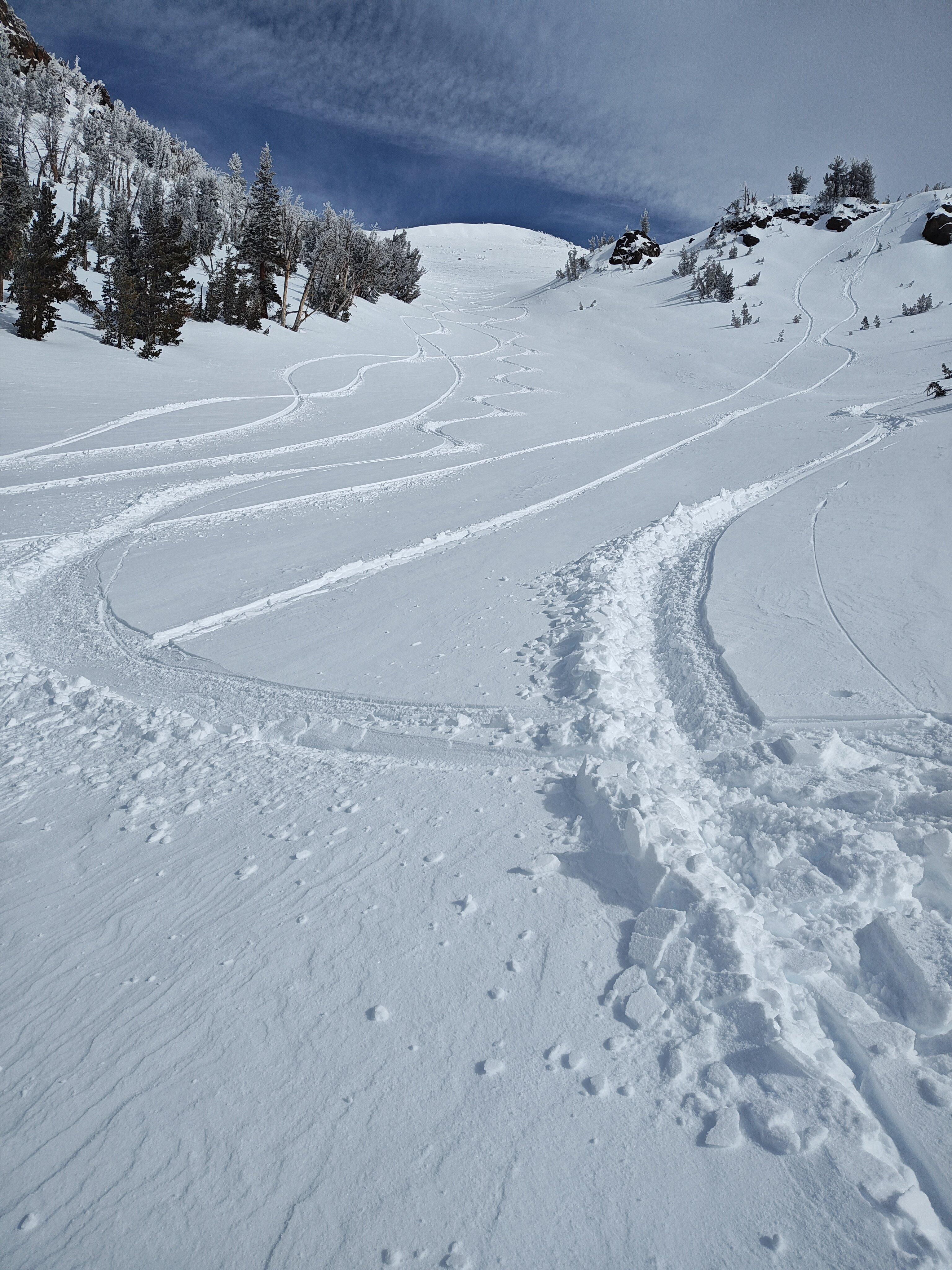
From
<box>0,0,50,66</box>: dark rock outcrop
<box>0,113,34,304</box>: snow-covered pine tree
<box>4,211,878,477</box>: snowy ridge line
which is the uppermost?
<box>0,0,50,66</box>: dark rock outcrop

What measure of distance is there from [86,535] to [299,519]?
2249 mm

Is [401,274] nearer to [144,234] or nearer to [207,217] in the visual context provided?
[207,217]

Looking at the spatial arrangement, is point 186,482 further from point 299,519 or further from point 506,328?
point 506,328

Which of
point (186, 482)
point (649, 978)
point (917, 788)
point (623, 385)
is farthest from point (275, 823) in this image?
point (623, 385)

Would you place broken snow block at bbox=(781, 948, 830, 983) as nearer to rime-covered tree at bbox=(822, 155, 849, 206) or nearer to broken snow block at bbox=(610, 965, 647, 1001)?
broken snow block at bbox=(610, 965, 647, 1001)

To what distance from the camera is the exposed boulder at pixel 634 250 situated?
149 ft

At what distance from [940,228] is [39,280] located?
45706 millimetres

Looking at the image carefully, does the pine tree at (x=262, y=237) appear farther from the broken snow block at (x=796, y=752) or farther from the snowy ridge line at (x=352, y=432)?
the broken snow block at (x=796, y=752)

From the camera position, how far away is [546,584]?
5.67m

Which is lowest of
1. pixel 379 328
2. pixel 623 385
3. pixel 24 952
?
pixel 24 952

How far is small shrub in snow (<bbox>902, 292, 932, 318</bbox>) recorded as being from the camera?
2656cm

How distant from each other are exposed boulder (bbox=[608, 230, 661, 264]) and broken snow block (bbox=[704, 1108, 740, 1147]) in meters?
52.8

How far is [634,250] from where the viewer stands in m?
45.8

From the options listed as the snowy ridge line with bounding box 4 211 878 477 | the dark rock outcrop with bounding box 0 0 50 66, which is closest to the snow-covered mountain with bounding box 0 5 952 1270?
the snowy ridge line with bounding box 4 211 878 477
